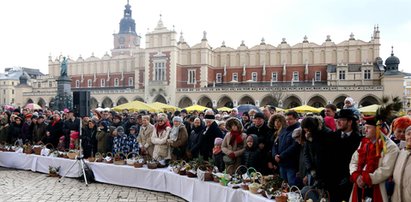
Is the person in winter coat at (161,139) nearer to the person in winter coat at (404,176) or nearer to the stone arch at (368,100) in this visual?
the person in winter coat at (404,176)

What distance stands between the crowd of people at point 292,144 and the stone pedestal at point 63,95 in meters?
15.8

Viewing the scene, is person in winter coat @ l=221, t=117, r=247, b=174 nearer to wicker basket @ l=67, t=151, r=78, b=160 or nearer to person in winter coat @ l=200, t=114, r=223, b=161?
person in winter coat @ l=200, t=114, r=223, b=161

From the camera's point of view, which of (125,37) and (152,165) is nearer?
(152,165)

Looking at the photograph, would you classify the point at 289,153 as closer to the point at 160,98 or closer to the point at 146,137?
the point at 146,137

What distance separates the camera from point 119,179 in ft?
26.0

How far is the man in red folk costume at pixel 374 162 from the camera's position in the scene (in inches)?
132

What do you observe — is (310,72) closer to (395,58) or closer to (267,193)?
(395,58)

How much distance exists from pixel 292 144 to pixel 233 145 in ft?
4.40

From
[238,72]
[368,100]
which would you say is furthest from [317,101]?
[238,72]

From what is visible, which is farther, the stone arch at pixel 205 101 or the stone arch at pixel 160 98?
the stone arch at pixel 160 98

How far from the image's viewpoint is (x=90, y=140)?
29.3ft

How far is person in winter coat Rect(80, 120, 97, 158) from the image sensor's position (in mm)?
8922

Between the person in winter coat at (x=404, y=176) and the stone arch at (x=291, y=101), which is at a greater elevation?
the stone arch at (x=291, y=101)

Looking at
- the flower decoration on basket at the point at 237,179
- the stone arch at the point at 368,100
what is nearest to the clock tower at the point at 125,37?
the stone arch at the point at 368,100
